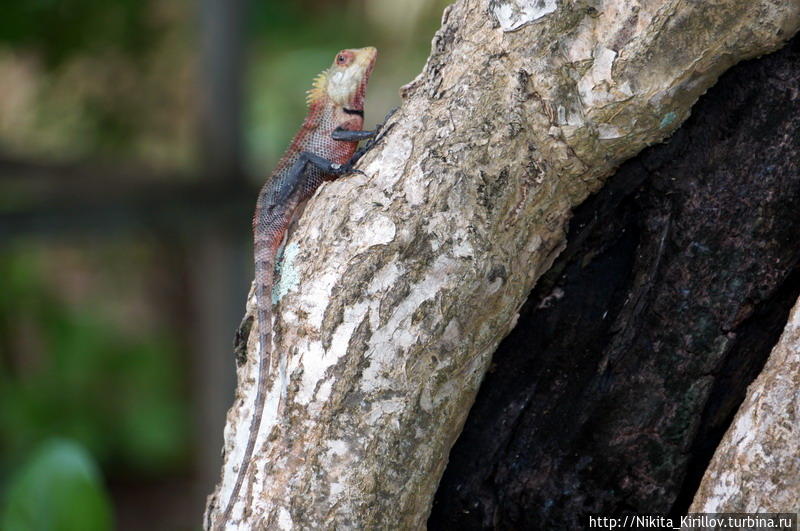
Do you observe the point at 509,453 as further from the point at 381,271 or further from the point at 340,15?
the point at 340,15

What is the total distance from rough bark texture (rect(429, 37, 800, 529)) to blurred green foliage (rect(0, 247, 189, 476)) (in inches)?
208

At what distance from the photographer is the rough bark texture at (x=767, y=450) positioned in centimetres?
175

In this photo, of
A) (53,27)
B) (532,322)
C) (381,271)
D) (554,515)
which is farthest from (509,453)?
(53,27)

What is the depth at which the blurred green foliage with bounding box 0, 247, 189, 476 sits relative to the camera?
6652 millimetres

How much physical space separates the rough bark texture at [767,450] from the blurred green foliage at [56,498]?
2.13 meters

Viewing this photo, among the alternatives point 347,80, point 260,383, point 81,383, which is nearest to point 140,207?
point 347,80

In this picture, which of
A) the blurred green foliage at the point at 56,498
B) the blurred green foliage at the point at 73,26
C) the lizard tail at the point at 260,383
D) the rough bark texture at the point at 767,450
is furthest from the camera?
the blurred green foliage at the point at 73,26

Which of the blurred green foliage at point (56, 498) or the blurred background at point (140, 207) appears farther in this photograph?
the blurred background at point (140, 207)

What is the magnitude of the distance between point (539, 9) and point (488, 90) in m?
0.23

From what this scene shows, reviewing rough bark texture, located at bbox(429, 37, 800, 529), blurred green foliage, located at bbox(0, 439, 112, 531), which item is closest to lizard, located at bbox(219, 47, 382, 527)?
rough bark texture, located at bbox(429, 37, 800, 529)

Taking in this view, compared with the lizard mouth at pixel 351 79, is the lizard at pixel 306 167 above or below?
below

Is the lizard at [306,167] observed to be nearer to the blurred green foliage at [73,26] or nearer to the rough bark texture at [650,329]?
the rough bark texture at [650,329]

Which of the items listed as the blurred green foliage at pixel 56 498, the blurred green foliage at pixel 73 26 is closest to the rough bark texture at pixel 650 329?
the blurred green foliage at pixel 56 498

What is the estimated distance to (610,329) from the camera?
7.22 feet
